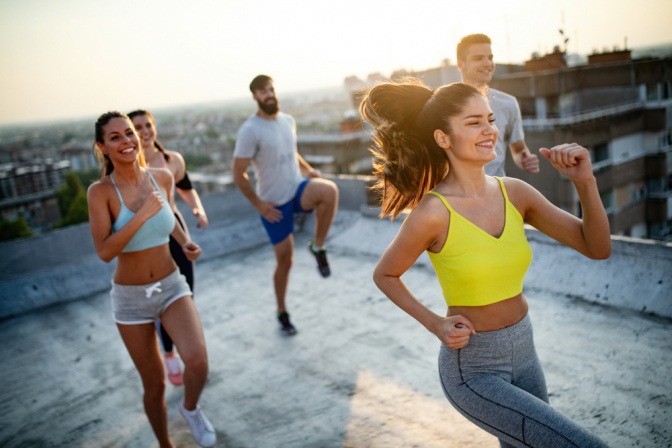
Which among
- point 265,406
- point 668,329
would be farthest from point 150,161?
point 668,329

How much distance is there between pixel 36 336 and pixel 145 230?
334 cm

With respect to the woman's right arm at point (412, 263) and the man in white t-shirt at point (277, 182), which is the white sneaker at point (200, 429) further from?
the woman's right arm at point (412, 263)

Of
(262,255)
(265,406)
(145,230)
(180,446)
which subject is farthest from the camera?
(262,255)

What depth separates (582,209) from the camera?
1.92m

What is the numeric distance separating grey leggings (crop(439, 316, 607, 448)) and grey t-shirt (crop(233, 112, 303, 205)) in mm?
2833

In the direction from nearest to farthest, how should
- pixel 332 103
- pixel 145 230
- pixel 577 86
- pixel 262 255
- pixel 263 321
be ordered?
pixel 145 230 → pixel 263 321 → pixel 262 255 → pixel 577 86 → pixel 332 103

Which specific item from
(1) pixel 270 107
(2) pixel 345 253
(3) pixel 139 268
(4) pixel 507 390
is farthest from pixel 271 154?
(4) pixel 507 390

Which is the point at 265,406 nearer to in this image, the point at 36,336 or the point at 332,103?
the point at 36,336

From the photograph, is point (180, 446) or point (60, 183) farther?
point (60, 183)

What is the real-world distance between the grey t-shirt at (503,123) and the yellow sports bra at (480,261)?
203 cm

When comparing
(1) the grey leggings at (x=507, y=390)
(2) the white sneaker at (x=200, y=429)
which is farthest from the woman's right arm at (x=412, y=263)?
(2) the white sneaker at (x=200, y=429)

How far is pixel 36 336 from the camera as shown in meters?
5.23

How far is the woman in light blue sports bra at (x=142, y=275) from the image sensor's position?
2717 millimetres

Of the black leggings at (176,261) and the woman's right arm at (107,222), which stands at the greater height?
the woman's right arm at (107,222)
